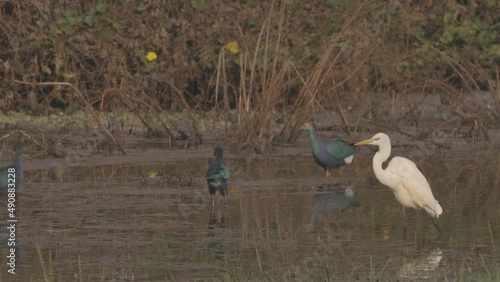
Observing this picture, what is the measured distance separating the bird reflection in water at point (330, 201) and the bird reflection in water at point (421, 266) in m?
1.53

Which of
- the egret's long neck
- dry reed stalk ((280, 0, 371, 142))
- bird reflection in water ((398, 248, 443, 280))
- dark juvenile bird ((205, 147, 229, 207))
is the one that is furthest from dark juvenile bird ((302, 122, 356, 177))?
bird reflection in water ((398, 248, 443, 280))

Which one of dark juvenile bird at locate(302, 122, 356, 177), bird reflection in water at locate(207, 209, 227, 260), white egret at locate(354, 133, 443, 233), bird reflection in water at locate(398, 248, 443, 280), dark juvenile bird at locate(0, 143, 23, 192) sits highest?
dark juvenile bird at locate(302, 122, 356, 177)

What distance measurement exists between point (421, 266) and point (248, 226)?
2.22m

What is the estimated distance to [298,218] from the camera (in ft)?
37.4

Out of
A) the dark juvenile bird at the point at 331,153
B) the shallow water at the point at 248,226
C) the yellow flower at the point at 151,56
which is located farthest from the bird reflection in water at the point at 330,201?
the yellow flower at the point at 151,56

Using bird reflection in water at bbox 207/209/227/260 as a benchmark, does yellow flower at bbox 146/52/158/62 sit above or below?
above

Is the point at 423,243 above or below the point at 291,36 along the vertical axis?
below

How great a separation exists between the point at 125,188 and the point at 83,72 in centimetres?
802

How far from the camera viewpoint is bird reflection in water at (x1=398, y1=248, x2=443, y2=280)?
Result: 856 centimetres

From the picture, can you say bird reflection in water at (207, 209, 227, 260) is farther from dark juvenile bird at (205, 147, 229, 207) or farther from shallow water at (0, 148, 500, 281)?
dark juvenile bird at (205, 147, 229, 207)

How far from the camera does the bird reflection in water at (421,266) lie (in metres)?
8.56

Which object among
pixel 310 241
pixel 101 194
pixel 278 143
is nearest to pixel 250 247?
pixel 310 241

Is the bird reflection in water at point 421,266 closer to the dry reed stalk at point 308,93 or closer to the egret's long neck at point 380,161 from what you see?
the egret's long neck at point 380,161

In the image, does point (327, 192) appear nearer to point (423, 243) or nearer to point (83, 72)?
point (423, 243)
